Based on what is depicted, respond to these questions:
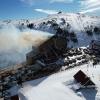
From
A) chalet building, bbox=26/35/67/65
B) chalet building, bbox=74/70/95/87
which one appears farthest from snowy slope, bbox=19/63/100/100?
chalet building, bbox=26/35/67/65

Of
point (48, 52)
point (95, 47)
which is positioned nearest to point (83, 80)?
point (48, 52)

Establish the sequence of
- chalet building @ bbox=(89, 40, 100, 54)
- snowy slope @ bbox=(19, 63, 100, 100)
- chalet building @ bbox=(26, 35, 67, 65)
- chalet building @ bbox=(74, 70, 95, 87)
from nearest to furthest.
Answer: snowy slope @ bbox=(19, 63, 100, 100)
chalet building @ bbox=(74, 70, 95, 87)
chalet building @ bbox=(26, 35, 67, 65)
chalet building @ bbox=(89, 40, 100, 54)

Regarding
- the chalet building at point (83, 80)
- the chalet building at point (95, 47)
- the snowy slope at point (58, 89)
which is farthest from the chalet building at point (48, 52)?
the chalet building at point (83, 80)

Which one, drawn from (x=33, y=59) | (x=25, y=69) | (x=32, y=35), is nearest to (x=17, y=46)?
(x=32, y=35)

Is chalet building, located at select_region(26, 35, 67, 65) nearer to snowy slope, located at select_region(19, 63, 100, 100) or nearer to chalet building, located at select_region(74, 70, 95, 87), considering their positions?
snowy slope, located at select_region(19, 63, 100, 100)

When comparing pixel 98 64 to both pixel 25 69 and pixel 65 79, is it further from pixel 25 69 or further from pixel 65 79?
pixel 25 69

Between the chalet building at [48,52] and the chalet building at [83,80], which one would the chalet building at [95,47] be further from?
the chalet building at [83,80]

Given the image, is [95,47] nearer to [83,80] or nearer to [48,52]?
[48,52]
